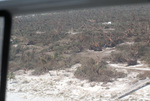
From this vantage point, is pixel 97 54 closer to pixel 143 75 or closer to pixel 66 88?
pixel 143 75

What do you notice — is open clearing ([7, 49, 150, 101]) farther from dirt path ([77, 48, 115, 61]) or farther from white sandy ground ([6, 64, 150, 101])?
dirt path ([77, 48, 115, 61])

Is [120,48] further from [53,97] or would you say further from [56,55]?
[53,97]

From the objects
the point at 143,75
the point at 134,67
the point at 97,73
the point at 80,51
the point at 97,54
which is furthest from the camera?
the point at 80,51

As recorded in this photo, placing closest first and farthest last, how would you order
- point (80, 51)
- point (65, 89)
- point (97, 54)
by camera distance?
point (65, 89)
point (97, 54)
point (80, 51)

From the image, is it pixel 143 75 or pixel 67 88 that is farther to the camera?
pixel 143 75

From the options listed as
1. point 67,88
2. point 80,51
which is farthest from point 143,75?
point 80,51

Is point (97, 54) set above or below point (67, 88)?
above

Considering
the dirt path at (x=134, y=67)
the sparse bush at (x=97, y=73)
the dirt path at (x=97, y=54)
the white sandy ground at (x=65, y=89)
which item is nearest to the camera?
the white sandy ground at (x=65, y=89)

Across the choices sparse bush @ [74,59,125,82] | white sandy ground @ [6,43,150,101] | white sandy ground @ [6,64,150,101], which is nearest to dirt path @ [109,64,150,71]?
white sandy ground @ [6,43,150,101]

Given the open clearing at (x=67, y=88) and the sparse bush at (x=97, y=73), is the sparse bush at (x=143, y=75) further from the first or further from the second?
the sparse bush at (x=97, y=73)

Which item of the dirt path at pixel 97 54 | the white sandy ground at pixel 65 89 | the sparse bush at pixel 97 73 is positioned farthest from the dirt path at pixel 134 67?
the dirt path at pixel 97 54

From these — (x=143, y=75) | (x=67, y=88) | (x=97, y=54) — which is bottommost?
(x=67, y=88)
